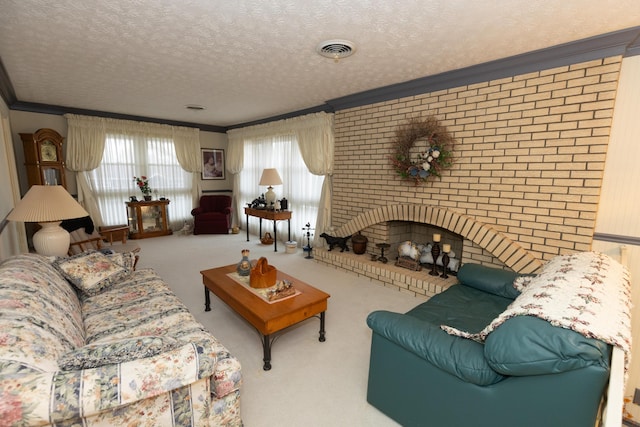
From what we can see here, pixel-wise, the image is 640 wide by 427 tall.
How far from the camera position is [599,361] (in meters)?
1.01

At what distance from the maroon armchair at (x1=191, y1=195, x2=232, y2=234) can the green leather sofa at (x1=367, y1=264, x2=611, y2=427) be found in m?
5.16

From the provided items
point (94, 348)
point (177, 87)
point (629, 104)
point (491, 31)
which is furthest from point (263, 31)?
point (629, 104)

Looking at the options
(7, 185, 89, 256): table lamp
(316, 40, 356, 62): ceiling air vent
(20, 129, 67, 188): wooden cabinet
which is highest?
(316, 40, 356, 62): ceiling air vent

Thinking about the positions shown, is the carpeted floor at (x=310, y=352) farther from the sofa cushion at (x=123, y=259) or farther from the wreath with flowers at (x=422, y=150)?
the wreath with flowers at (x=422, y=150)

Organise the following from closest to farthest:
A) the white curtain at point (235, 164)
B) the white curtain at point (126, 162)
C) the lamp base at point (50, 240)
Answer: the lamp base at point (50, 240) → the white curtain at point (126, 162) → the white curtain at point (235, 164)

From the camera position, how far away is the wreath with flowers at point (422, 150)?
3.13 meters

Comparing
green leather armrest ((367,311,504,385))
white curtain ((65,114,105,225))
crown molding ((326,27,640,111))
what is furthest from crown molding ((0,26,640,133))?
green leather armrest ((367,311,504,385))

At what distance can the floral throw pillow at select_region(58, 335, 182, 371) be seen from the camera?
109 centimetres

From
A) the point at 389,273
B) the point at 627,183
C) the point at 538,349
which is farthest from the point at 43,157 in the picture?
the point at 627,183

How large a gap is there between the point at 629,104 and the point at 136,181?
6.91 metres

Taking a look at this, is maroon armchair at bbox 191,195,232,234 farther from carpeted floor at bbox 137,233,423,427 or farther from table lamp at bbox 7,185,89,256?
table lamp at bbox 7,185,89,256

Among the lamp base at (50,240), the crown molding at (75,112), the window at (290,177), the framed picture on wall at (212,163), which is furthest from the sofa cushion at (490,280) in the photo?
the crown molding at (75,112)

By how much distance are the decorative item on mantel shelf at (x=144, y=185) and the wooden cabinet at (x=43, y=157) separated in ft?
3.64

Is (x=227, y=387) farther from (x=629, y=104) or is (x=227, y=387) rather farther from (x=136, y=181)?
(x=136, y=181)
